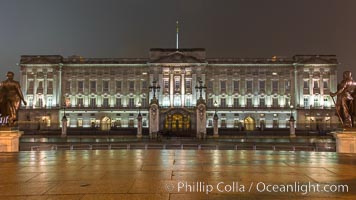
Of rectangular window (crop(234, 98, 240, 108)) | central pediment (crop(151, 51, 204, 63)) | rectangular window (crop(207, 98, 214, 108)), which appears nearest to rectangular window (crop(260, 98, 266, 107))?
rectangular window (crop(234, 98, 240, 108))

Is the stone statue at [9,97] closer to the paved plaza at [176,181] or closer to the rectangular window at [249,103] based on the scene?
the paved plaza at [176,181]

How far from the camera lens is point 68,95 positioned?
286 ft

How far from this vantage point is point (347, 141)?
59.3ft

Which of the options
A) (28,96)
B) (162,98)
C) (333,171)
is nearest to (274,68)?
(162,98)

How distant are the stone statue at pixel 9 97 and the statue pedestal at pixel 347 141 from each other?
49.4 ft

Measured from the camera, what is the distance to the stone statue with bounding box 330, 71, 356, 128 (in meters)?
17.2

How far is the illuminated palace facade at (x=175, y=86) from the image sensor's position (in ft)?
279

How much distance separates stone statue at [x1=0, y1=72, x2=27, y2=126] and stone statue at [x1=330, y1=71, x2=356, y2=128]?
14323mm

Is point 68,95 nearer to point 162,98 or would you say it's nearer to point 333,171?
point 162,98

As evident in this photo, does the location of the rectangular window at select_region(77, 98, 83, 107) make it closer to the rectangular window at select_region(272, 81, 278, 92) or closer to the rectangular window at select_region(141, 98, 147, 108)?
the rectangular window at select_region(141, 98, 147, 108)

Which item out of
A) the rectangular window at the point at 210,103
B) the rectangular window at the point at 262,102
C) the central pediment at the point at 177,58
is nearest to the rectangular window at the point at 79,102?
the central pediment at the point at 177,58

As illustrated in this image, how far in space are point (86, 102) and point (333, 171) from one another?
7940 cm

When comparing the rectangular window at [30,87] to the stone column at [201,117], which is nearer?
the stone column at [201,117]

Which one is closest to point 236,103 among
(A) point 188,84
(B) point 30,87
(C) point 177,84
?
(A) point 188,84
